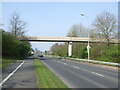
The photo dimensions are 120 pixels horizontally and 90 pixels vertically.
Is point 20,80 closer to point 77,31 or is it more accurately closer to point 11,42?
point 11,42

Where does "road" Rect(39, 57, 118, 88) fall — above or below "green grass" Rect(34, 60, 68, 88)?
below

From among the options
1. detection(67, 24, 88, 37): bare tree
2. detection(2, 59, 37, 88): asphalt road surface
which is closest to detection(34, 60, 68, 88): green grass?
detection(2, 59, 37, 88): asphalt road surface

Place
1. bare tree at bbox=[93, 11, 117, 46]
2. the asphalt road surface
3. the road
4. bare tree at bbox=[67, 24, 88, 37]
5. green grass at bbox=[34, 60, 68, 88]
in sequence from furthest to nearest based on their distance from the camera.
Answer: bare tree at bbox=[67, 24, 88, 37] → bare tree at bbox=[93, 11, 117, 46] → the road → the asphalt road surface → green grass at bbox=[34, 60, 68, 88]

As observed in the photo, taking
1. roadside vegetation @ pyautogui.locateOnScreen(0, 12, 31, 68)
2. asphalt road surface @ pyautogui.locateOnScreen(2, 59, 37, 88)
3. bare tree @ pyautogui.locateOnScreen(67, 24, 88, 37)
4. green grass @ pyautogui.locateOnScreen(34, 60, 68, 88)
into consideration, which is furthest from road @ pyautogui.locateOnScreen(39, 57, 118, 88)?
bare tree @ pyautogui.locateOnScreen(67, 24, 88, 37)

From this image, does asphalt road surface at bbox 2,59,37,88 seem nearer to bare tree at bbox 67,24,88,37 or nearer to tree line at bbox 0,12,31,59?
tree line at bbox 0,12,31,59

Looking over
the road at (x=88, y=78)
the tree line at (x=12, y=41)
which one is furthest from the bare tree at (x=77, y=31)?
the road at (x=88, y=78)

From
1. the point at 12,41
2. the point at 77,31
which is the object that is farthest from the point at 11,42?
the point at 77,31

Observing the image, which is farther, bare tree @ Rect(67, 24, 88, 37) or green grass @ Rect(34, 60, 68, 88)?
bare tree @ Rect(67, 24, 88, 37)

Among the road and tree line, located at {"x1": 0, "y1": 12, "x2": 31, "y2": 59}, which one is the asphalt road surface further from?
tree line, located at {"x1": 0, "y1": 12, "x2": 31, "y2": 59}

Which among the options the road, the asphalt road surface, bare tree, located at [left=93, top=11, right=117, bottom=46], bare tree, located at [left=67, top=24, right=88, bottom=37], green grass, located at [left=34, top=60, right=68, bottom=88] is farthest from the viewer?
bare tree, located at [left=67, top=24, right=88, bottom=37]

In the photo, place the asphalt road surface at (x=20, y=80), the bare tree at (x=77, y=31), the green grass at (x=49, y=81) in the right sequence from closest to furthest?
the green grass at (x=49, y=81)
the asphalt road surface at (x=20, y=80)
the bare tree at (x=77, y=31)

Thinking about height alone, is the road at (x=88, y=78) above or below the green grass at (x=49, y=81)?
below

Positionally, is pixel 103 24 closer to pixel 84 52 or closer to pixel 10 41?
pixel 84 52

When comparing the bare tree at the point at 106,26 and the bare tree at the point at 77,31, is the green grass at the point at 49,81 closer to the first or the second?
the bare tree at the point at 106,26
